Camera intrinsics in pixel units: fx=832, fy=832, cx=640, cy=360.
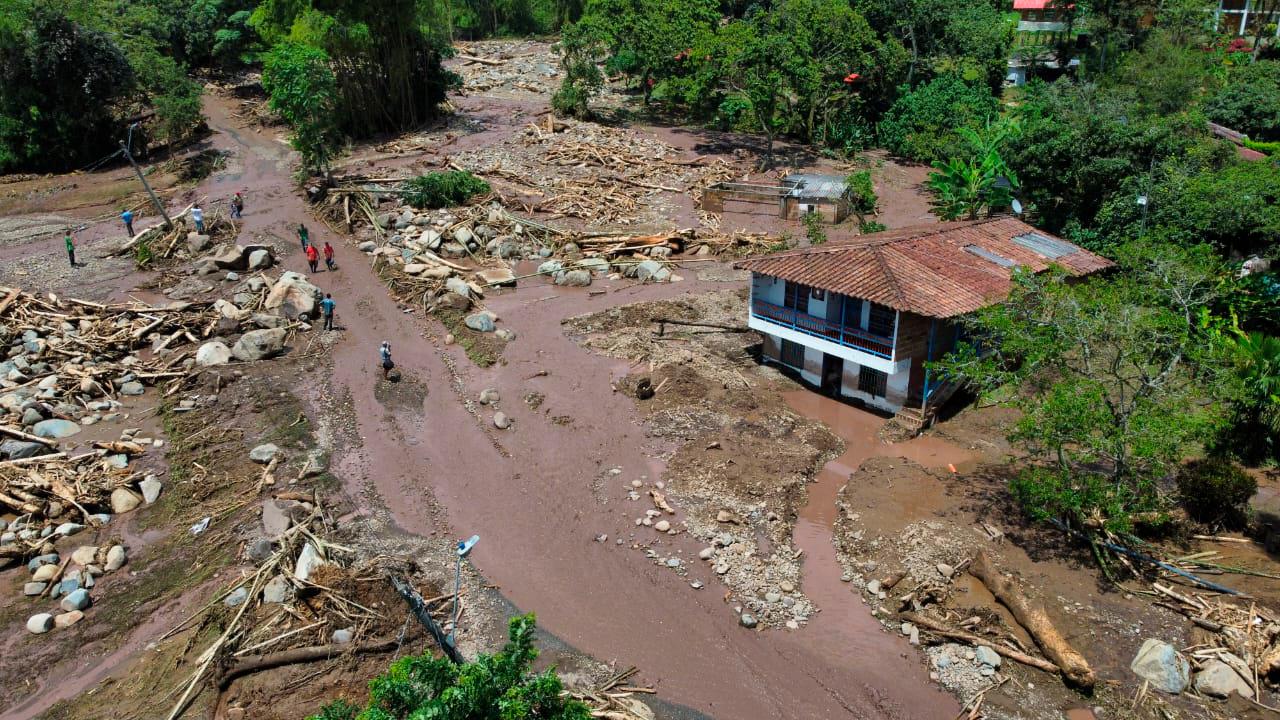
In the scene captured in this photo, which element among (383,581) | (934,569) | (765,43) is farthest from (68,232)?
→ (934,569)

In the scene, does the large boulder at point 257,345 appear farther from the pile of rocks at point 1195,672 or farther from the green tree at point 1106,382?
the pile of rocks at point 1195,672

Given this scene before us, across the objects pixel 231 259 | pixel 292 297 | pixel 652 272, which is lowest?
pixel 652 272

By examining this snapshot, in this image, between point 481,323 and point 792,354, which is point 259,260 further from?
point 792,354

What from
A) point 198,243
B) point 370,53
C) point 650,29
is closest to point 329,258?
point 198,243

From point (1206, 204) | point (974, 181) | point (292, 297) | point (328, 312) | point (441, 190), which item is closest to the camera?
point (1206, 204)

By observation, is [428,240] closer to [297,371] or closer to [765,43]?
[297,371]

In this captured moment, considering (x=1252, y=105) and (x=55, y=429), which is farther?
(x=1252, y=105)

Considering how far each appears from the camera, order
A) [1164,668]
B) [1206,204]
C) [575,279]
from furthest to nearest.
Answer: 1. [575,279]
2. [1206,204]
3. [1164,668]
